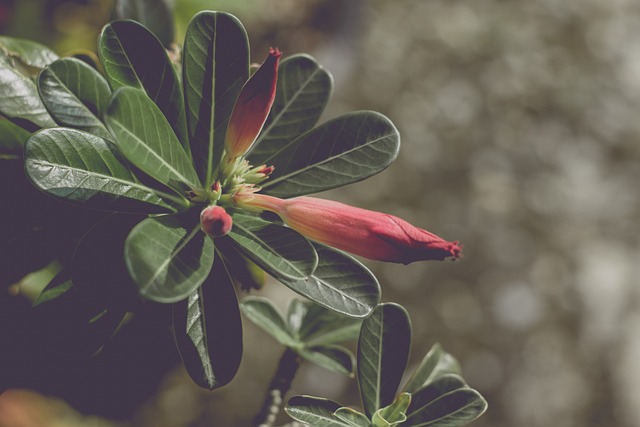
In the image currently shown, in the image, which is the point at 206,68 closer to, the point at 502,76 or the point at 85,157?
the point at 85,157

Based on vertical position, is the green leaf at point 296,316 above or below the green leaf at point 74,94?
below

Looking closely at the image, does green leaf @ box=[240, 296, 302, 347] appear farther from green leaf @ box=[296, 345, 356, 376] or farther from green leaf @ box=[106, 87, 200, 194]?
green leaf @ box=[106, 87, 200, 194]

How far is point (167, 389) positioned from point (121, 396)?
22 cm

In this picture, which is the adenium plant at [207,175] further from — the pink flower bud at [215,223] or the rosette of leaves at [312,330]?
the rosette of leaves at [312,330]

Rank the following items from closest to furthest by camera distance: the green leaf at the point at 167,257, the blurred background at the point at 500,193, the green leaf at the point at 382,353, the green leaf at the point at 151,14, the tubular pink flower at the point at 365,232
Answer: the green leaf at the point at 167,257 < the tubular pink flower at the point at 365,232 < the green leaf at the point at 382,353 < the green leaf at the point at 151,14 < the blurred background at the point at 500,193

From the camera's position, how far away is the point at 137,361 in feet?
3.27

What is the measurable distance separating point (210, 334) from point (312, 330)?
0.27 meters

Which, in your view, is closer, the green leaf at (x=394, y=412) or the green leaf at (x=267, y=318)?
the green leaf at (x=394, y=412)

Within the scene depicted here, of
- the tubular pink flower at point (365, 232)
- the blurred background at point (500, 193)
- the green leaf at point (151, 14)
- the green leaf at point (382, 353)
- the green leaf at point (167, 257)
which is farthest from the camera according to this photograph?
the blurred background at point (500, 193)

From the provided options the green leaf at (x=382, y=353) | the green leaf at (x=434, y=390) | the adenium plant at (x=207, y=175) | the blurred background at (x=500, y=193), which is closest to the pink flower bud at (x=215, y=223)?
the adenium plant at (x=207, y=175)

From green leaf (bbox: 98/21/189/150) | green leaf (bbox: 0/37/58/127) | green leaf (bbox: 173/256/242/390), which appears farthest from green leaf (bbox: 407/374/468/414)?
green leaf (bbox: 0/37/58/127)

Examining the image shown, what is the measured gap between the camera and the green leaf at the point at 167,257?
0.54m

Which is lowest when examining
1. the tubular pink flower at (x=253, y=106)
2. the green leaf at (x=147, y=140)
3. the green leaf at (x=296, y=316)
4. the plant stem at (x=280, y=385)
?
the plant stem at (x=280, y=385)

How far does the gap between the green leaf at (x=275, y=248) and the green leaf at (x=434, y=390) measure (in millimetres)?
253
